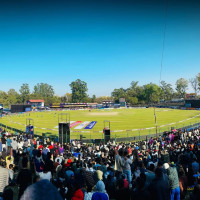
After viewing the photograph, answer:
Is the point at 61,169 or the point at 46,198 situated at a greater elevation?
the point at 46,198

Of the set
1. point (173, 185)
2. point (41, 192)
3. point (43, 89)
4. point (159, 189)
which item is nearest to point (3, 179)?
point (41, 192)

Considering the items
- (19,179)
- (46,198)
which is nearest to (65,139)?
(19,179)

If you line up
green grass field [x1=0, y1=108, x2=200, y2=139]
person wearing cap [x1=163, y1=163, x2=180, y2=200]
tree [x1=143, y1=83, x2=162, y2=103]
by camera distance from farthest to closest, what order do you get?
1. tree [x1=143, y1=83, x2=162, y2=103]
2. green grass field [x1=0, y1=108, x2=200, y2=139]
3. person wearing cap [x1=163, y1=163, x2=180, y2=200]

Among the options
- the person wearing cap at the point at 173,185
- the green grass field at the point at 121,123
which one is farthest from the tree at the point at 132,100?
the person wearing cap at the point at 173,185

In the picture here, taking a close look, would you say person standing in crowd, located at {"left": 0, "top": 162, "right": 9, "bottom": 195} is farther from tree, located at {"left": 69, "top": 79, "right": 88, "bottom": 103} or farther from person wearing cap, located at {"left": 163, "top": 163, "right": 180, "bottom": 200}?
tree, located at {"left": 69, "top": 79, "right": 88, "bottom": 103}

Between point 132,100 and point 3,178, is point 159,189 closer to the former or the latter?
point 3,178

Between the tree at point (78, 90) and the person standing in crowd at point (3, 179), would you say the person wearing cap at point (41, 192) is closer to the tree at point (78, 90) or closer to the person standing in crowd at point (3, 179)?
the person standing in crowd at point (3, 179)

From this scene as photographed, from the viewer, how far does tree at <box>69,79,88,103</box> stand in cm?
14961

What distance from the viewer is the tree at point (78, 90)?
14961 centimetres

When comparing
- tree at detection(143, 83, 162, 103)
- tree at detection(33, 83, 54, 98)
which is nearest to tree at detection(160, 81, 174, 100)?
tree at detection(143, 83, 162, 103)

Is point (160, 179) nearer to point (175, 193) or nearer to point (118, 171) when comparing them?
point (175, 193)

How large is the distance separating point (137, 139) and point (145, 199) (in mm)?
19202

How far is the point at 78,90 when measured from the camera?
153000 mm

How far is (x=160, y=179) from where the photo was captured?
179 inches
